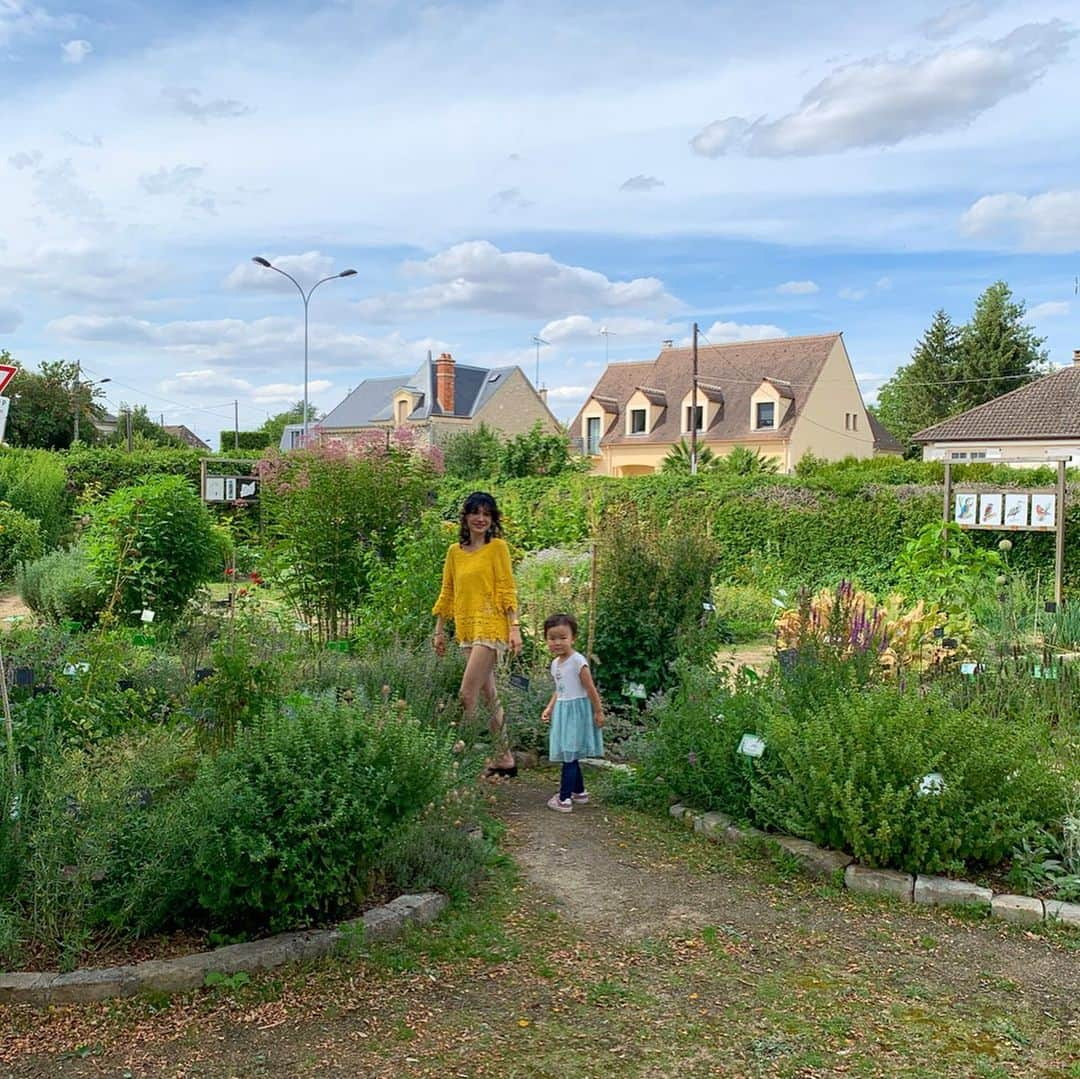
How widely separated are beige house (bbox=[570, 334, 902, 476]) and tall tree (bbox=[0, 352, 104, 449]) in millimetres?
19934

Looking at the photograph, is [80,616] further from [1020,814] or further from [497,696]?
[1020,814]

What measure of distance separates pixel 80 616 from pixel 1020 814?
869 centimetres

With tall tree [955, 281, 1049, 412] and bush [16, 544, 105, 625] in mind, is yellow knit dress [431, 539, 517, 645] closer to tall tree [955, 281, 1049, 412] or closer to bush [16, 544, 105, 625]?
bush [16, 544, 105, 625]

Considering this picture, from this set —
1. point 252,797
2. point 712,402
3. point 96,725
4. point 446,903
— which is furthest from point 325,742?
point 712,402

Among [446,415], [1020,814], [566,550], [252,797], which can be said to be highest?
[446,415]

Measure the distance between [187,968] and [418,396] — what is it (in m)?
40.2

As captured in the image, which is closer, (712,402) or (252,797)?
(252,797)

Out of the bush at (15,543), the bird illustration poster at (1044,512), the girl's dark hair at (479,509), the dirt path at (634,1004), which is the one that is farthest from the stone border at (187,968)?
the bush at (15,543)

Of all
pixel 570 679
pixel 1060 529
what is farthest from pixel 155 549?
pixel 1060 529

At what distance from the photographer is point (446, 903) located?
3859 mm

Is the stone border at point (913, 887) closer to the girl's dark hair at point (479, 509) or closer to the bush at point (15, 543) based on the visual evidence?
the girl's dark hair at point (479, 509)

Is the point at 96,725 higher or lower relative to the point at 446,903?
higher

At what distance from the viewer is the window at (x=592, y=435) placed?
4259 centimetres

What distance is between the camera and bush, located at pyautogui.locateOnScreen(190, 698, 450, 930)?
334 centimetres
